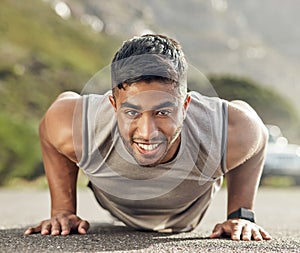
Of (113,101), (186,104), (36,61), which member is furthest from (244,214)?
(36,61)

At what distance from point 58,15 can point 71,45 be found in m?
0.35

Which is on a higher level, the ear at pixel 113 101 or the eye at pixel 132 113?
the ear at pixel 113 101

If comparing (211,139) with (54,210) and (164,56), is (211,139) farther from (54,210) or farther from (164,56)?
(54,210)

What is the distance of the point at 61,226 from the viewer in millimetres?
1438

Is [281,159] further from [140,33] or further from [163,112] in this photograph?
[163,112]

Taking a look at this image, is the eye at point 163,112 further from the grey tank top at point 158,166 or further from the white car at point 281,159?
the white car at point 281,159

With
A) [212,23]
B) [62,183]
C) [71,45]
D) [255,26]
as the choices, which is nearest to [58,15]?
[71,45]

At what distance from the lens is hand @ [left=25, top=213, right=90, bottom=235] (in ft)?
4.64

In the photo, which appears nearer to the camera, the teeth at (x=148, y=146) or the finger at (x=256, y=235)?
the teeth at (x=148, y=146)

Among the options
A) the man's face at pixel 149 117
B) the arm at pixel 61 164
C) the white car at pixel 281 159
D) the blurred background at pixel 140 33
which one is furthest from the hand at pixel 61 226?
the white car at pixel 281 159

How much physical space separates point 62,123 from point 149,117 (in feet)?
1.11

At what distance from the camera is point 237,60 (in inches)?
264

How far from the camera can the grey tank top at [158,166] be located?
4.55 feet

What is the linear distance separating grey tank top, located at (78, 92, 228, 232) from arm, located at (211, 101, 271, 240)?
0.11 feet
